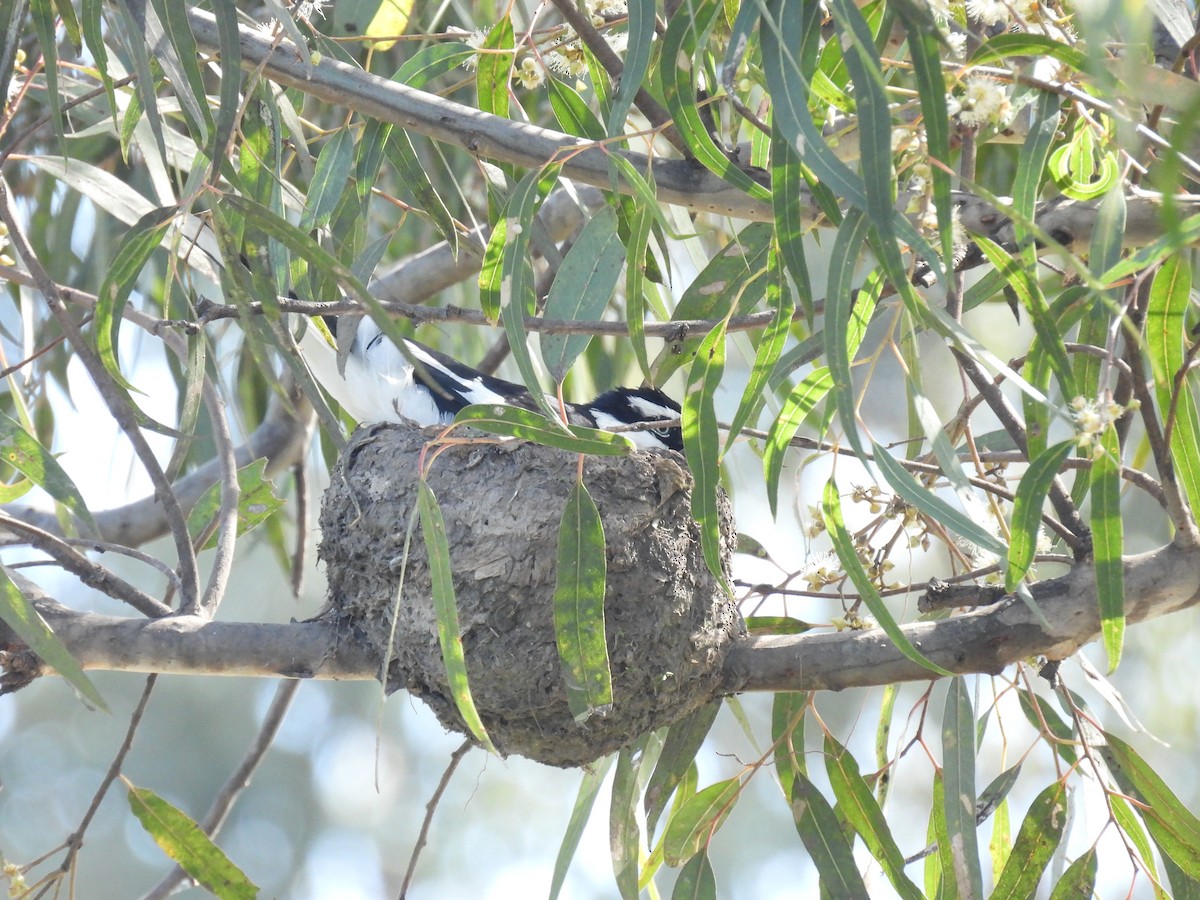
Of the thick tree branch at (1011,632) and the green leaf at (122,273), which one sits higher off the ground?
the green leaf at (122,273)

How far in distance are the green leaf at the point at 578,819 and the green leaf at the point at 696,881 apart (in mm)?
175

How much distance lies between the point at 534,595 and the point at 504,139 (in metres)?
0.71

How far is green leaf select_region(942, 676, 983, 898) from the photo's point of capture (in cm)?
164

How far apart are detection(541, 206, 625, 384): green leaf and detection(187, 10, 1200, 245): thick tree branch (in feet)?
0.28

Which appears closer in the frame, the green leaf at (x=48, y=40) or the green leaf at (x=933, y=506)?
the green leaf at (x=933, y=506)

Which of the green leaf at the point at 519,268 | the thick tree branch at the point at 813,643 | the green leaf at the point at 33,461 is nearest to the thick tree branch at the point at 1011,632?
the thick tree branch at the point at 813,643

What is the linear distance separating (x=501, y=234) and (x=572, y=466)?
2.00ft

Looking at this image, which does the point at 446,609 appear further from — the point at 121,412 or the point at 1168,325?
the point at 1168,325

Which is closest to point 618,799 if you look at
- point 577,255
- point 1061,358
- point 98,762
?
point 577,255

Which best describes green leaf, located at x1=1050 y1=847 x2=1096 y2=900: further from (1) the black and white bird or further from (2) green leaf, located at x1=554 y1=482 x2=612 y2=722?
(1) the black and white bird

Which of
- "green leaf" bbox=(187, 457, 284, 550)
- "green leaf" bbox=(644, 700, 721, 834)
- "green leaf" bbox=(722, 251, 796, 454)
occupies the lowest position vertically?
"green leaf" bbox=(644, 700, 721, 834)

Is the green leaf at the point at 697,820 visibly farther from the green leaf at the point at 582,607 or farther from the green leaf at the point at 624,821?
the green leaf at the point at 582,607

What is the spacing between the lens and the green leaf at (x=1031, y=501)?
1322 mm

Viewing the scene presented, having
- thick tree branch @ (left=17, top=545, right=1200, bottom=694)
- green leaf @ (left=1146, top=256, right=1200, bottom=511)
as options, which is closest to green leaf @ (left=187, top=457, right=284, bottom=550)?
thick tree branch @ (left=17, top=545, right=1200, bottom=694)
